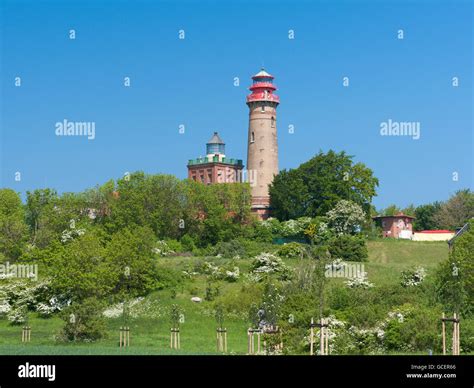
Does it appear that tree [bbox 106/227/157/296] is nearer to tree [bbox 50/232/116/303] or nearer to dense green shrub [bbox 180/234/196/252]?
tree [bbox 50/232/116/303]

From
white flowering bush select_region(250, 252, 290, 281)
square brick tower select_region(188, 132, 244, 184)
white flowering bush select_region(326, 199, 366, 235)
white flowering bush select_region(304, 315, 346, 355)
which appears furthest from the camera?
square brick tower select_region(188, 132, 244, 184)

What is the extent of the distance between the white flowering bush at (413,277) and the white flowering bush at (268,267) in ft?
22.2

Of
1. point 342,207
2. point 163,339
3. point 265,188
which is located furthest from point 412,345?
point 265,188

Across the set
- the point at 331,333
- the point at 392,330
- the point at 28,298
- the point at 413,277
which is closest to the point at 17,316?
the point at 28,298

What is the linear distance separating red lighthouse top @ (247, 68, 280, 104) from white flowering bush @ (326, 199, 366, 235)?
55.2 feet

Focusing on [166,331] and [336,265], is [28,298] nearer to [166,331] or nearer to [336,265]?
[166,331]

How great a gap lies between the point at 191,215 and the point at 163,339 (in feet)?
110

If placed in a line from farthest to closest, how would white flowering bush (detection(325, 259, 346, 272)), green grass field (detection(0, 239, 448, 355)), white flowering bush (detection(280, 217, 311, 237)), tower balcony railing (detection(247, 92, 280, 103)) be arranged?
tower balcony railing (detection(247, 92, 280, 103)) → white flowering bush (detection(280, 217, 311, 237)) → white flowering bush (detection(325, 259, 346, 272)) → green grass field (detection(0, 239, 448, 355))

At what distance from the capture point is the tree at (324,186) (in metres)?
75.6

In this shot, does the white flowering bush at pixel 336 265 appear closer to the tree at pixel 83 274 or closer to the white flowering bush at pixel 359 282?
the white flowering bush at pixel 359 282

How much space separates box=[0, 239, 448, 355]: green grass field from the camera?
31.5 meters

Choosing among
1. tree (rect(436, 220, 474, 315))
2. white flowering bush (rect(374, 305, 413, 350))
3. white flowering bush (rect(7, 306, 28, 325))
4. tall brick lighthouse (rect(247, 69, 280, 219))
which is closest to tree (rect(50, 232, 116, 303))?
white flowering bush (rect(7, 306, 28, 325))

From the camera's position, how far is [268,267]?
5362 cm
